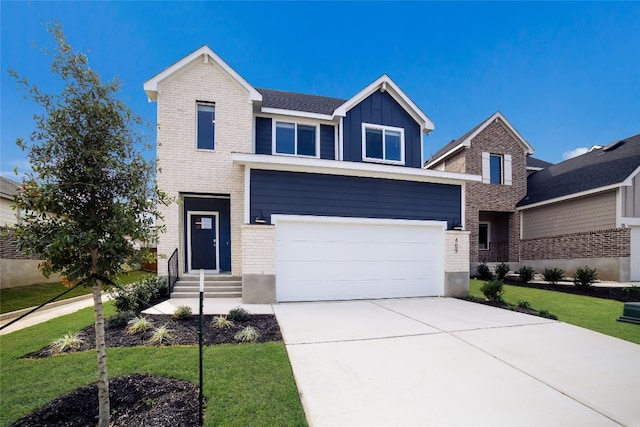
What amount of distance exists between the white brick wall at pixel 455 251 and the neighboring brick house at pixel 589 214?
867 cm

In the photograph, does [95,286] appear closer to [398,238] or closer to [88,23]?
[398,238]

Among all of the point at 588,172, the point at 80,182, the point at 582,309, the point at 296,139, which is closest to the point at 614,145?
the point at 588,172

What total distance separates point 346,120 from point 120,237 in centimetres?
994

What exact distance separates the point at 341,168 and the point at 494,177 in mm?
12425

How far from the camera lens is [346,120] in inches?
443

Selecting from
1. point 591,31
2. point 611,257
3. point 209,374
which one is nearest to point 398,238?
point 209,374

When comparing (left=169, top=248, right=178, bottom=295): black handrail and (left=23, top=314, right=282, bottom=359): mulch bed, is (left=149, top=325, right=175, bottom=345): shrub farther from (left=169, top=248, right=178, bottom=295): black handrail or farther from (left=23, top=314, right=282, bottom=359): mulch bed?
(left=169, top=248, right=178, bottom=295): black handrail

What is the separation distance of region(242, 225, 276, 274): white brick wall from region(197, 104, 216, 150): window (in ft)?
13.3

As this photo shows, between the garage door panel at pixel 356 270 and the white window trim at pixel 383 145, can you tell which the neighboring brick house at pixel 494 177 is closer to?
the white window trim at pixel 383 145

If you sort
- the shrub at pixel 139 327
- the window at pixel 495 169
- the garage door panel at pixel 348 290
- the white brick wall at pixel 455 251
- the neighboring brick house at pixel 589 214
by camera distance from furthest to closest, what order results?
the window at pixel 495 169 → the neighboring brick house at pixel 589 214 → the white brick wall at pixel 455 251 → the garage door panel at pixel 348 290 → the shrub at pixel 139 327

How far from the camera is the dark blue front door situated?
1061cm

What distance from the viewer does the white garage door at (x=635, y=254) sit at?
1216 cm

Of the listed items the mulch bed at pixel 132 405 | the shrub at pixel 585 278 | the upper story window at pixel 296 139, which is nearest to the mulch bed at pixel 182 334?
the mulch bed at pixel 132 405

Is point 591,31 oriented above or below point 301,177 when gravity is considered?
above
